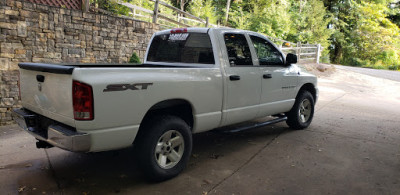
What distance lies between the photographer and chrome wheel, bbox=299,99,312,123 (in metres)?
5.98

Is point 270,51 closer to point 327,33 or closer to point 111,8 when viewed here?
point 111,8

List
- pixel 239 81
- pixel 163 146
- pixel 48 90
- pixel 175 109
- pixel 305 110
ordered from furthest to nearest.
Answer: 1. pixel 305 110
2. pixel 239 81
3. pixel 175 109
4. pixel 163 146
5. pixel 48 90

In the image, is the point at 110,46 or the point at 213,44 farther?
the point at 110,46

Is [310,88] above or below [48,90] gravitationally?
below

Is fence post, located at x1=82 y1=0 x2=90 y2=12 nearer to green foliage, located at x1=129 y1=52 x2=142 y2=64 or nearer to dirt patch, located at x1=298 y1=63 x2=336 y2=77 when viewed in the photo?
green foliage, located at x1=129 y1=52 x2=142 y2=64

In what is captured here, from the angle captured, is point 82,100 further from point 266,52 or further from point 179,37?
point 266,52

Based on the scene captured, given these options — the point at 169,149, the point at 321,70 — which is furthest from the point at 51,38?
the point at 321,70

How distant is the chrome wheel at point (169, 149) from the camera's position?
11.4 feet

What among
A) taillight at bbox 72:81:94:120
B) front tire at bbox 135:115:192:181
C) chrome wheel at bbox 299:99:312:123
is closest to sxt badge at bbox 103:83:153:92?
taillight at bbox 72:81:94:120

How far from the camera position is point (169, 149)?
3.56 m

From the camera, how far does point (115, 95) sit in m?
2.93

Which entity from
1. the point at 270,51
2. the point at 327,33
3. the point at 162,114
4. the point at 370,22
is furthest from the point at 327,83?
the point at 370,22

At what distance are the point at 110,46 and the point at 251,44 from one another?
4707 millimetres

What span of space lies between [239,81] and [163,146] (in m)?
1.49
